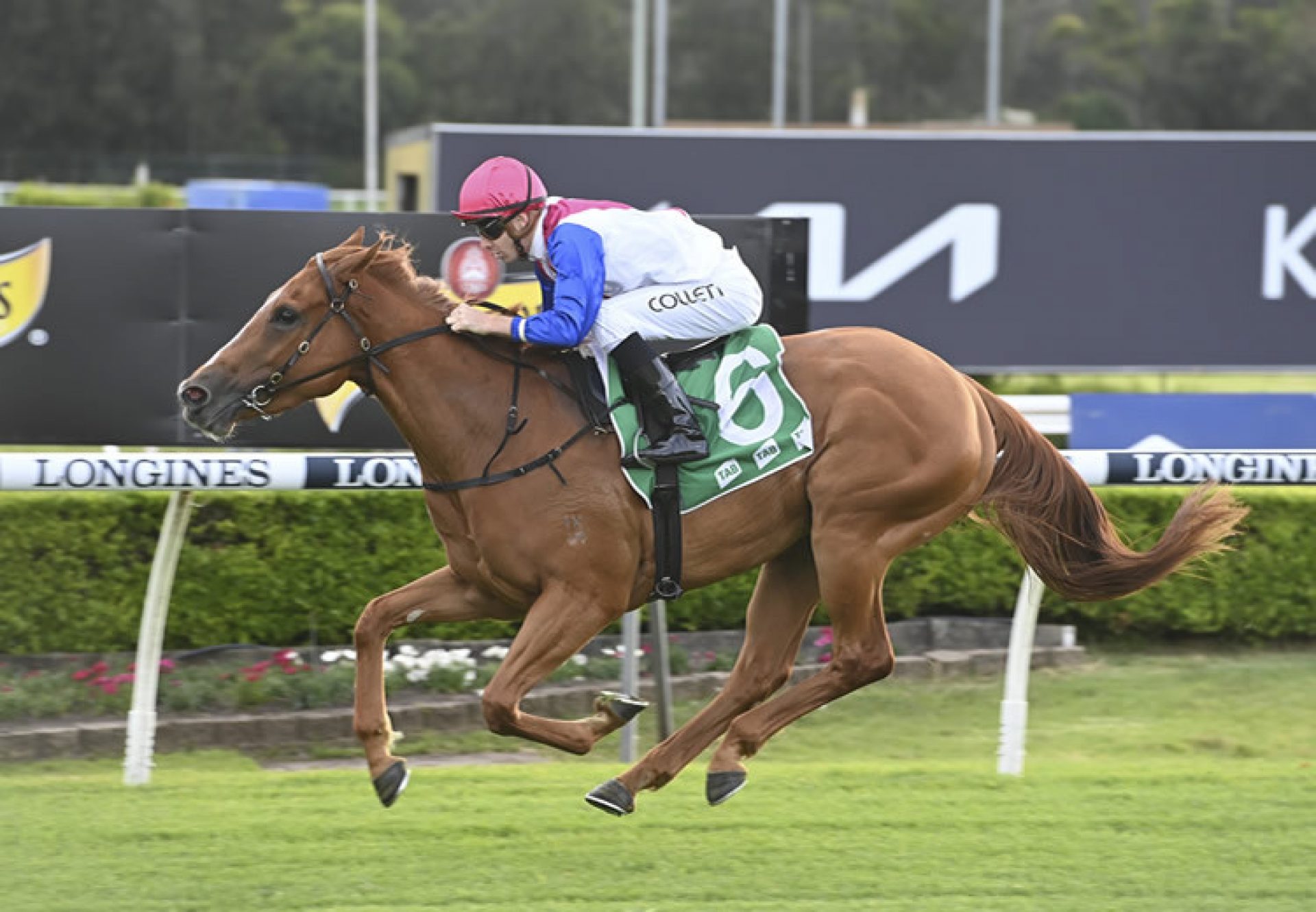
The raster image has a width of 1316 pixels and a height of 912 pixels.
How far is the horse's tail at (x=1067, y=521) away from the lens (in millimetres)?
4852

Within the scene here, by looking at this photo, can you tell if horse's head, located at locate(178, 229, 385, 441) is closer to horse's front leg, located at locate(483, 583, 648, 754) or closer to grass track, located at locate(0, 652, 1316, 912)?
horse's front leg, located at locate(483, 583, 648, 754)

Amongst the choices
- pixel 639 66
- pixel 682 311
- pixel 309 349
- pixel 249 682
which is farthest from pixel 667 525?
pixel 639 66

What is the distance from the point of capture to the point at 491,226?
14.5 feet

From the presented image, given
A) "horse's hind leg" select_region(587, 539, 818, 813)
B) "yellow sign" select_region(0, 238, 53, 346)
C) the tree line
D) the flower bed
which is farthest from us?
the tree line

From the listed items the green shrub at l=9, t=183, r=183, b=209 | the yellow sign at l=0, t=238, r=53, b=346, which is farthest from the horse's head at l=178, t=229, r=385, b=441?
the green shrub at l=9, t=183, r=183, b=209

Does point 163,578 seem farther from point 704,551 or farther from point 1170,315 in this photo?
point 1170,315

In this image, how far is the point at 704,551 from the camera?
450 cm

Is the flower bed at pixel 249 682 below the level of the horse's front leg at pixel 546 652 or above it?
below

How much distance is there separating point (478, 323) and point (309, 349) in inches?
16.6

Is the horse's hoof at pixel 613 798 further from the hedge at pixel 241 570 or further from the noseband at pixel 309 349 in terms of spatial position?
the hedge at pixel 241 570

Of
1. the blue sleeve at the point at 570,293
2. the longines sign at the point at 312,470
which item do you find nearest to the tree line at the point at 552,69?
the longines sign at the point at 312,470

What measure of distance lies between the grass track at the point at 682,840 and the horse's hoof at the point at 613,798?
0.55 ft

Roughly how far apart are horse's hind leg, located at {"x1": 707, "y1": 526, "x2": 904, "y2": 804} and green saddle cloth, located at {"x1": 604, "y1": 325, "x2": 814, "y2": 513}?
279mm

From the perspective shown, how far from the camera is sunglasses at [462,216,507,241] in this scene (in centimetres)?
441
